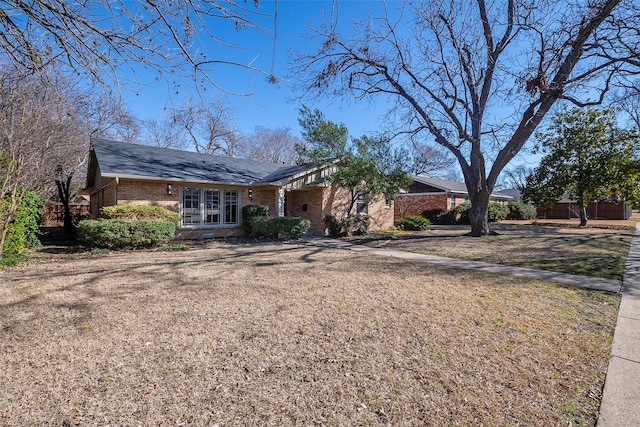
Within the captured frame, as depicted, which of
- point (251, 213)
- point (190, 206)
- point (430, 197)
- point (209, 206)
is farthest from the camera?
point (430, 197)

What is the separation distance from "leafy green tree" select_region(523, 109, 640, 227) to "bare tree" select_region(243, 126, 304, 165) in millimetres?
23872

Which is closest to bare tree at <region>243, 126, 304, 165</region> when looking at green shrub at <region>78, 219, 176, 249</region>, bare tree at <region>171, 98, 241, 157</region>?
bare tree at <region>171, 98, 241, 157</region>

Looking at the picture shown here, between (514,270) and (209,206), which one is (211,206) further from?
(514,270)

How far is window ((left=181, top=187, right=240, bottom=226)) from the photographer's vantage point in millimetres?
12617

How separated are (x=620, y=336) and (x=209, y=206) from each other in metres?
12.8

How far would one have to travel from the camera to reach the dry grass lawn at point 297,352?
2.35 meters

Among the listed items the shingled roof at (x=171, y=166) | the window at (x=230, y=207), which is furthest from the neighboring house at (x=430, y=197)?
the window at (x=230, y=207)

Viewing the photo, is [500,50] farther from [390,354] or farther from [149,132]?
[149,132]

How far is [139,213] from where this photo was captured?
34.4 ft

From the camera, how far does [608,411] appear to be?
7.81 feet

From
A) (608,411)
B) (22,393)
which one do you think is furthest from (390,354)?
(22,393)

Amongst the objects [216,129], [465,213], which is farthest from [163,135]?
[465,213]

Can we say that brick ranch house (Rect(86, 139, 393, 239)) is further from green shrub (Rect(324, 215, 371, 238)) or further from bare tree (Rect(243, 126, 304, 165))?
bare tree (Rect(243, 126, 304, 165))

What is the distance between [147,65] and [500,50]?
1287 cm
